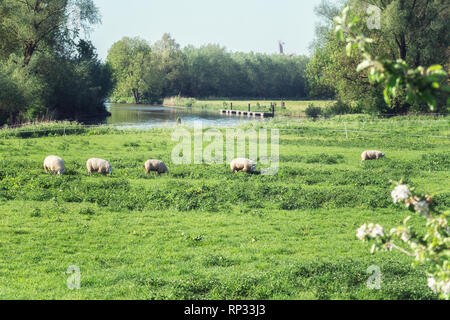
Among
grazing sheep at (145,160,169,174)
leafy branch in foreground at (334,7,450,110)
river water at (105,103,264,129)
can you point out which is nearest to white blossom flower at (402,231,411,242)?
leafy branch in foreground at (334,7,450,110)

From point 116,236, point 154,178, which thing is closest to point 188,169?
point 154,178

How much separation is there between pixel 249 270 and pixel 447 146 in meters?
24.8

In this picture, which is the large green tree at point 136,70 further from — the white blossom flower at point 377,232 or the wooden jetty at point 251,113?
the white blossom flower at point 377,232

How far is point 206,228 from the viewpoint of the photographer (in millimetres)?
12258

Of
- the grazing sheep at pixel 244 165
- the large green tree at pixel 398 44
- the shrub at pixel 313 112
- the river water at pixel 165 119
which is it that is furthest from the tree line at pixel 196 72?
the grazing sheep at pixel 244 165

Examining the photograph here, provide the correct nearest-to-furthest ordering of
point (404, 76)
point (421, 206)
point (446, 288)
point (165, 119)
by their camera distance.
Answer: point (404, 76) < point (446, 288) < point (421, 206) < point (165, 119)

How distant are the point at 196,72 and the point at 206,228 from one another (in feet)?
443

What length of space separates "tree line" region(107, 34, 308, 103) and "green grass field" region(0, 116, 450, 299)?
324 ft

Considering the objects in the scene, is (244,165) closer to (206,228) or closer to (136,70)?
(206,228)

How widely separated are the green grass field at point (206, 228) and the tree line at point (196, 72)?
9887 centimetres

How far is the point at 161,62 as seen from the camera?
12719cm

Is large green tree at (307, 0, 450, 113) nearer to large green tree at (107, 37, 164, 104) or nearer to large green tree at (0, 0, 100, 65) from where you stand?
large green tree at (0, 0, 100, 65)

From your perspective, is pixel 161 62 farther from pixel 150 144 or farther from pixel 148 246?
pixel 148 246

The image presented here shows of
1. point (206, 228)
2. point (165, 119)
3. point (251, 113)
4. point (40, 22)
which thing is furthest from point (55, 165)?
point (251, 113)
